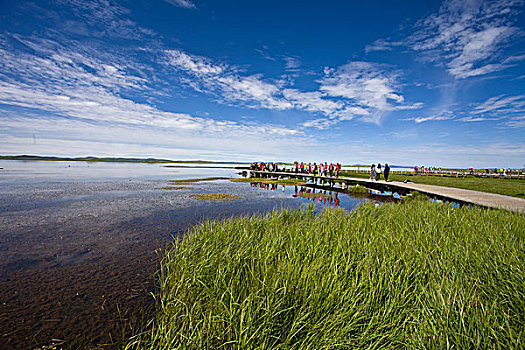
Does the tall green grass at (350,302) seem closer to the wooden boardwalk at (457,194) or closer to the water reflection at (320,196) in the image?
the wooden boardwalk at (457,194)

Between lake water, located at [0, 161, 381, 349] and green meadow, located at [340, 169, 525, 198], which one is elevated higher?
green meadow, located at [340, 169, 525, 198]

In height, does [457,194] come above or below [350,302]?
above

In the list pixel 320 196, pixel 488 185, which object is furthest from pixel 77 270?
pixel 488 185

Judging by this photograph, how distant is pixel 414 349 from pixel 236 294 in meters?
2.17

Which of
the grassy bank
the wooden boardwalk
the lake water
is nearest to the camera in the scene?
the lake water

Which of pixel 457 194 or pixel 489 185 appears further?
pixel 489 185

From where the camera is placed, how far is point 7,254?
633 cm

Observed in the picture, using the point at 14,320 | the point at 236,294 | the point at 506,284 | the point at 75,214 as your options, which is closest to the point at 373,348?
the point at 236,294

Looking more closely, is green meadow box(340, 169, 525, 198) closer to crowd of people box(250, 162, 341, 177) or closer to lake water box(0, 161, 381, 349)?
crowd of people box(250, 162, 341, 177)

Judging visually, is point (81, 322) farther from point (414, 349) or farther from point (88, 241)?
point (414, 349)

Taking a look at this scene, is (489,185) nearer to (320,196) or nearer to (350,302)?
(320,196)

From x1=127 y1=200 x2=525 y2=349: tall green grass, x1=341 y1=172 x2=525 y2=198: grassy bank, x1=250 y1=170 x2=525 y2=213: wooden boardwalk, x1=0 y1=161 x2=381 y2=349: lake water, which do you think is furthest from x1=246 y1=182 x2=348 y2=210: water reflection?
x1=341 y1=172 x2=525 y2=198: grassy bank

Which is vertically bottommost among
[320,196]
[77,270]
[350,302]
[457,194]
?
[77,270]

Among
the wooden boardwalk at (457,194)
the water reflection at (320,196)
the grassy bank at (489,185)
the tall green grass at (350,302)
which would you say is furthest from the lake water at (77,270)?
the grassy bank at (489,185)
